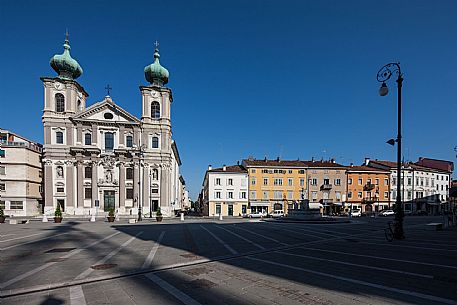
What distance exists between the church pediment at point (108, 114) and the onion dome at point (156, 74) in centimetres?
960

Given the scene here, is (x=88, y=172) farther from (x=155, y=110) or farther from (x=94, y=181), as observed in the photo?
(x=155, y=110)

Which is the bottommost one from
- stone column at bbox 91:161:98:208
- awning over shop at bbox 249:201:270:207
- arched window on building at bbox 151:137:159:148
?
awning over shop at bbox 249:201:270:207

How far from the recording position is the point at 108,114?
1948 inches

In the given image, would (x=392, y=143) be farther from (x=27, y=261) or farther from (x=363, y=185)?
(x=363, y=185)

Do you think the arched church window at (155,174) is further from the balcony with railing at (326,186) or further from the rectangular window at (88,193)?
the balcony with railing at (326,186)

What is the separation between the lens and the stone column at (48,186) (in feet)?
149

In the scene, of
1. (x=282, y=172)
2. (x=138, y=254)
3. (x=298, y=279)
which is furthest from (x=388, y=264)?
(x=282, y=172)

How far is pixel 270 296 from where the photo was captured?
5969mm

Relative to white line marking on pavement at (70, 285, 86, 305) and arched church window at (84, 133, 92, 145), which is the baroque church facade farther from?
white line marking on pavement at (70, 285, 86, 305)

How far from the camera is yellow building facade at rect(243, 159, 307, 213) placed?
52812 mm

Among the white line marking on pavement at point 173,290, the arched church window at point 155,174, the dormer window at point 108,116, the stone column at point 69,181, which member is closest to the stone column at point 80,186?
the stone column at point 69,181

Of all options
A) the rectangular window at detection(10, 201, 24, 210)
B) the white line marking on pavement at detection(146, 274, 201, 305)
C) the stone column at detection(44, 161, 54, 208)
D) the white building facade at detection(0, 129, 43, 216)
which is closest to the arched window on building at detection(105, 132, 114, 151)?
the stone column at detection(44, 161, 54, 208)

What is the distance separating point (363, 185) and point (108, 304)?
60.4 metres

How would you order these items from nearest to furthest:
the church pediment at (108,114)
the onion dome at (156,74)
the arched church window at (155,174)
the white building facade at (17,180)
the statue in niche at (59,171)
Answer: the white building facade at (17,180) → the statue in niche at (59,171) → the church pediment at (108,114) → the arched church window at (155,174) → the onion dome at (156,74)
